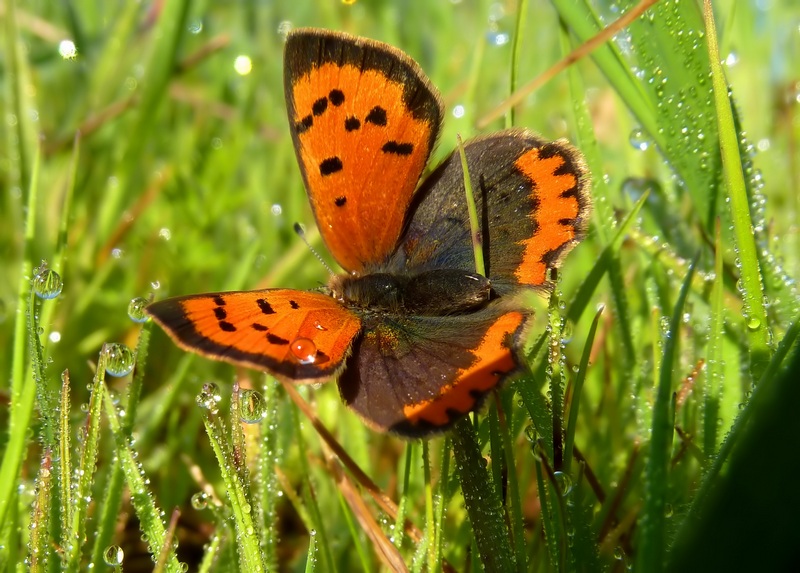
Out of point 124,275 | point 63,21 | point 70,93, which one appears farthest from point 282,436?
point 63,21

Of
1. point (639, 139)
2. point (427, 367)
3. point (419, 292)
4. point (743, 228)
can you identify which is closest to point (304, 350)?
point (427, 367)

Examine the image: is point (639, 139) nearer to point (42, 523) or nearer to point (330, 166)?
point (330, 166)

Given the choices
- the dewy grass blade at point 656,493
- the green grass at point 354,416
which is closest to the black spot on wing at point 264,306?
the green grass at point 354,416

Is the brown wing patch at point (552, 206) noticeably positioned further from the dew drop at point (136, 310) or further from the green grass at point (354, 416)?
the dew drop at point (136, 310)

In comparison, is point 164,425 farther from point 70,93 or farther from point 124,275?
point 70,93

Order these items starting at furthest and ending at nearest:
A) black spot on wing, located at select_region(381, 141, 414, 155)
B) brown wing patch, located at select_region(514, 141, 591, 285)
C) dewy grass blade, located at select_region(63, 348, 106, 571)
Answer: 1. black spot on wing, located at select_region(381, 141, 414, 155)
2. brown wing patch, located at select_region(514, 141, 591, 285)
3. dewy grass blade, located at select_region(63, 348, 106, 571)

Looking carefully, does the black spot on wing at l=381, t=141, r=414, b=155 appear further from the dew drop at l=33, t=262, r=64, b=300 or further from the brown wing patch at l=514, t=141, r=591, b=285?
the dew drop at l=33, t=262, r=64, b=300

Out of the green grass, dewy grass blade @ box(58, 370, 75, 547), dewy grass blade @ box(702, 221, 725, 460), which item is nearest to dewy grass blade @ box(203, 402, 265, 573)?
the green grass
